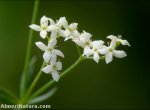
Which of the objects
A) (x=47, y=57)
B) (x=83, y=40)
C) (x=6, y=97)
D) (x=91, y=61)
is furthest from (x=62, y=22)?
(x=91, y=61)

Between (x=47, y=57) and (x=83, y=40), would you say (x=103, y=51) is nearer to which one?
(x=83, y=40)

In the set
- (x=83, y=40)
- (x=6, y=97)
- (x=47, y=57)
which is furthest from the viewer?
(x=6, y=97)

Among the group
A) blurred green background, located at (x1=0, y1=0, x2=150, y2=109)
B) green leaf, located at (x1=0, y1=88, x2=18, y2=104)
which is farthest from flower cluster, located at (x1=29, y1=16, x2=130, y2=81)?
blurred green background, located at (x1=0, y1=0, x2=150, y2=109)

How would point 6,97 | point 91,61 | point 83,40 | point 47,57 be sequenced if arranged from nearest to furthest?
point 47,57, point 83,40, point 6,97, point 91,61

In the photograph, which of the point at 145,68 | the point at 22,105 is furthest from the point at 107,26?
the point at 22,105

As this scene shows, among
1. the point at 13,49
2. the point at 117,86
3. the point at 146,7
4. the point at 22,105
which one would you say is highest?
the point at 146,7

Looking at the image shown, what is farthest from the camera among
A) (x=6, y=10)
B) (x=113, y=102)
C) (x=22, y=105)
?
(x=6, y=10)

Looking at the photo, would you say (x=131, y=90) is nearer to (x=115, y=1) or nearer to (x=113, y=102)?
(x=113, y=102)

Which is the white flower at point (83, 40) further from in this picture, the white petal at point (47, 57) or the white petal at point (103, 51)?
the white petal at point (47, 57)
